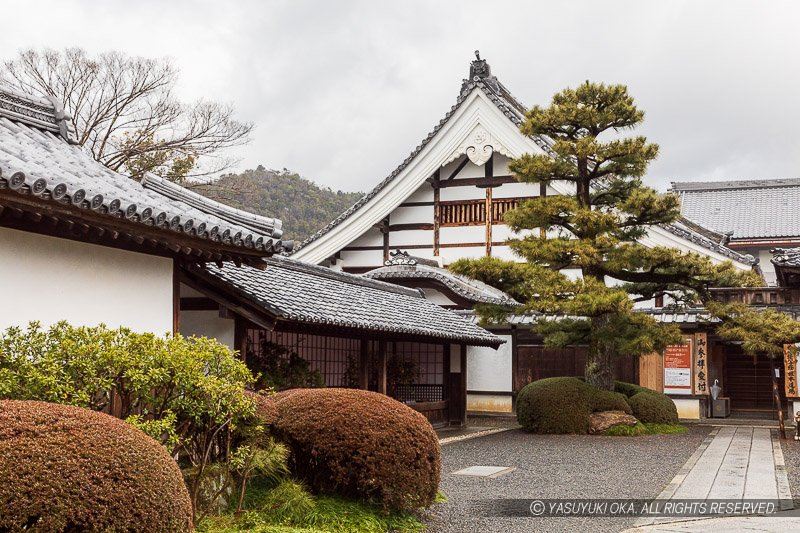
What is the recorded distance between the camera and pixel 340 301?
1512 centimetres

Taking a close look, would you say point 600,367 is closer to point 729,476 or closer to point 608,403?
point 608,403

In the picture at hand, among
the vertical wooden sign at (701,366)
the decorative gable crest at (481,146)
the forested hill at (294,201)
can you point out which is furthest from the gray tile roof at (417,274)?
the forested hill at (294,201)

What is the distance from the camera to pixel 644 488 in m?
10.3

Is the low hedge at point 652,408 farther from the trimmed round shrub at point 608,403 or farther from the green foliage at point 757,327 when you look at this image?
the green foliage at point 757,327

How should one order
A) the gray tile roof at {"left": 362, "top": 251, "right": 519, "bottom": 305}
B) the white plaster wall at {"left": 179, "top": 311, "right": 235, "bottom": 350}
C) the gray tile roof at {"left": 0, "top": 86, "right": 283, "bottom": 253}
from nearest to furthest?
the gray tile roof at {"left": 0, "top": 86, "right": 283, "bottom": 253}
the white plaster wall at {"left": 179, "top": 311, "right": 235, "bottom": 350}
the gray tile roof at {"left": 362, "top": 251, "right": 519, "bottom": 305}

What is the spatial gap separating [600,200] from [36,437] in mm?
15367

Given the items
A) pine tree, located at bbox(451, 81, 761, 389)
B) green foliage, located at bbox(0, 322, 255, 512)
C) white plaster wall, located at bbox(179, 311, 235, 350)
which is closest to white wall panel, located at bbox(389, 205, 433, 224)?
pine tree, located at bbox(451, 81, 761, 389)

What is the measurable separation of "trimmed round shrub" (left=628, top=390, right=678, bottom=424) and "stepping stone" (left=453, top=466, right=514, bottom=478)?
712cm

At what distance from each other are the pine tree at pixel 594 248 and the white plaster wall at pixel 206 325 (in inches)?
268

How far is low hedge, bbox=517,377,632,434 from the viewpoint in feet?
56.4

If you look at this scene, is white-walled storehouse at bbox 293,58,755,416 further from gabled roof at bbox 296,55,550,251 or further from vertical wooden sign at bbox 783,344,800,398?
vertical wooden sign at bbox 783,344,800,398

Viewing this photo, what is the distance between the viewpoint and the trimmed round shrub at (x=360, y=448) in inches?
305

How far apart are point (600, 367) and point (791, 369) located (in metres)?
3.84

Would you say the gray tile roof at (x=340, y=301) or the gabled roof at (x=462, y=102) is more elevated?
the gabled roof at (x=462, y=102)
